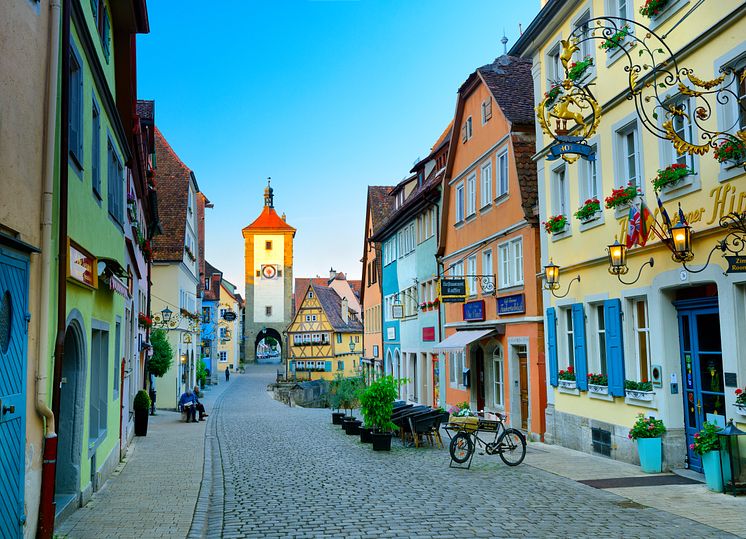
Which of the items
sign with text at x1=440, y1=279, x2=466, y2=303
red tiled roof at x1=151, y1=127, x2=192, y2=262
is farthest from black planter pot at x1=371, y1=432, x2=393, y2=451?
red tiled roof at x1=151, y1=127, x2=192, y2=262

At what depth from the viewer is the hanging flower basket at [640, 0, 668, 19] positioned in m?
12.0

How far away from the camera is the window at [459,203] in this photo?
80.9 ft

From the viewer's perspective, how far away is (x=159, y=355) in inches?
1096

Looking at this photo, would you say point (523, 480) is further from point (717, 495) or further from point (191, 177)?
point (191, 177)

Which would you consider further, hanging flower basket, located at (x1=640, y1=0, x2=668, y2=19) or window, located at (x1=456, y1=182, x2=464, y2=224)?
window, located at (x1=456, y1=182, x2=464, y2=224)

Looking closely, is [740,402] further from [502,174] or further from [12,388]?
[502,174]

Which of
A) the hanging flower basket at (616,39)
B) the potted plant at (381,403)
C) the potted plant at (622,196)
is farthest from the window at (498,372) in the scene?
the hanging flower basket at (616,39)

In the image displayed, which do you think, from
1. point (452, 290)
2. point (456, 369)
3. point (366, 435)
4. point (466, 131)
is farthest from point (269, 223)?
point (366, 435)

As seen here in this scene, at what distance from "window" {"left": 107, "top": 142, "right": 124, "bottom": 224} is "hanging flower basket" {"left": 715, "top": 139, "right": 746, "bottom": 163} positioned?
30.6 feet

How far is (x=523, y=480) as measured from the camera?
12039 mm

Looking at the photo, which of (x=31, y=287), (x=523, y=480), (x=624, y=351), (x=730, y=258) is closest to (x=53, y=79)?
(x=31, y=287)

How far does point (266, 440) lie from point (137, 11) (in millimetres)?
11118

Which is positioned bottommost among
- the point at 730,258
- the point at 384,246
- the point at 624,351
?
the point at 624,351

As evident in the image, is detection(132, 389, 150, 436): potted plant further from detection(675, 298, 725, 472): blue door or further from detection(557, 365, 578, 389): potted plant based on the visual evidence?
detection(675, 298, 725, 472): blue door
